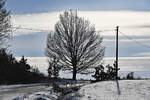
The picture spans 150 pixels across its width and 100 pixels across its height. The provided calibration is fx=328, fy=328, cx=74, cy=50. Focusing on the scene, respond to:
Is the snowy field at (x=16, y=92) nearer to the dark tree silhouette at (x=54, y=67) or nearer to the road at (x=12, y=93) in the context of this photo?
the road at (x=12, y=93)

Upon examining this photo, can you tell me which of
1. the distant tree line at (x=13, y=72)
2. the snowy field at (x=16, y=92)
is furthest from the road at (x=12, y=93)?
the distant tree line at (x=13, y=72)

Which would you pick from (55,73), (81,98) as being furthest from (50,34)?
(81,98)

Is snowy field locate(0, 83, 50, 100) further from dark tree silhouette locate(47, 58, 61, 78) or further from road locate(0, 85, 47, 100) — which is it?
dark tree silhouette locate(47, 58, 61, 78)

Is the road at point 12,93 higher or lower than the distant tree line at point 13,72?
lower

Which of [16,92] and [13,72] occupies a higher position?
[13,72]

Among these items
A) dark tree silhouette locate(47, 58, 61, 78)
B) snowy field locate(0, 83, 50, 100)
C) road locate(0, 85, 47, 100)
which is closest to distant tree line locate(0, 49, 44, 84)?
dark tree silhouette locate(47, 58, 61, 78)

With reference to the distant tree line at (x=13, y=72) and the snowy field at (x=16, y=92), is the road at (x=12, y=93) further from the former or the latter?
the distant tree line at (x=13, y=72)

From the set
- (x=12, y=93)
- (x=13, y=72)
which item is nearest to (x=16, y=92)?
(x=12, y=93)

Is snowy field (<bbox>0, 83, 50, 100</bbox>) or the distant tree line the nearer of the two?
snowy field (<bbox>0, 83, 50, 100</bbox>)

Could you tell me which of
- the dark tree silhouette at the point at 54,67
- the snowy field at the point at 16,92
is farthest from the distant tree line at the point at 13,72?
the snowy field at the point at 16,92

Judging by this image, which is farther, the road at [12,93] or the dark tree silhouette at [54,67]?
the dark tree silhouette at [54,67]

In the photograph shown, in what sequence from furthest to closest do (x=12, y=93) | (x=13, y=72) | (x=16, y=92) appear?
(x=13, y=72) < (x=16, y=92) < (x=12, y=93)

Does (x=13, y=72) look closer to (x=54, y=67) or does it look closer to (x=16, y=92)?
(x=54, y=67)

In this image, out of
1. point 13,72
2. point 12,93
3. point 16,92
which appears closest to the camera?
point 12,93
